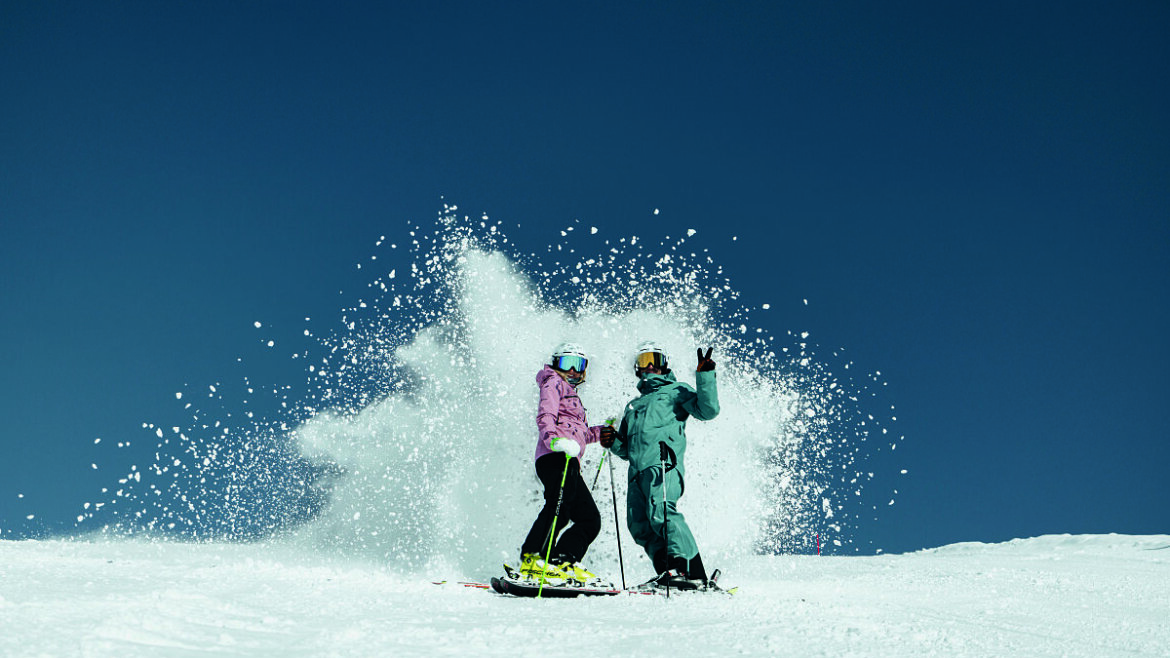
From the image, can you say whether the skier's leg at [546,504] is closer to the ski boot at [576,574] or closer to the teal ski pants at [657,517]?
the ski boot at [576,574]

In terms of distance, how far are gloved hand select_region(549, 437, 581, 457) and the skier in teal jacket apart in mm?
684

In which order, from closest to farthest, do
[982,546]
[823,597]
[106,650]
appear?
[106,650], [823,597], [982,546]

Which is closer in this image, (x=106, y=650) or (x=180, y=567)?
(x=106, y=650)

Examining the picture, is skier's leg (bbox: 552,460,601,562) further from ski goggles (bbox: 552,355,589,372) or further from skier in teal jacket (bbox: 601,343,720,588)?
ski goggles (bbox: 552,355,589,372)

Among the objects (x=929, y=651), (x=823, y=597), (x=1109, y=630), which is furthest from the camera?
(x=823, y=597)

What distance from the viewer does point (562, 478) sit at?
6.04 meters

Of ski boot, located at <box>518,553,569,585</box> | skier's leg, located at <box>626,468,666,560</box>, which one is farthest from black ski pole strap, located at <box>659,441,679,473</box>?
ski boot, located at <box>518,553,569,585</box>

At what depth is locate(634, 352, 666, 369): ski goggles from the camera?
22.9 feet

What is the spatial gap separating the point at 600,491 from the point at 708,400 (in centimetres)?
251

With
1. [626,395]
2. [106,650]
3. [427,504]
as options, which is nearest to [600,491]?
[626,395]

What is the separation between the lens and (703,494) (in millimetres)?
10555

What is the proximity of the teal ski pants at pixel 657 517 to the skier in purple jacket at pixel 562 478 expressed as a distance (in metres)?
0.38

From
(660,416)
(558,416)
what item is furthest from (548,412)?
(660,416)

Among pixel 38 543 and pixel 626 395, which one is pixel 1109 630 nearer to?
pixel 626 395
